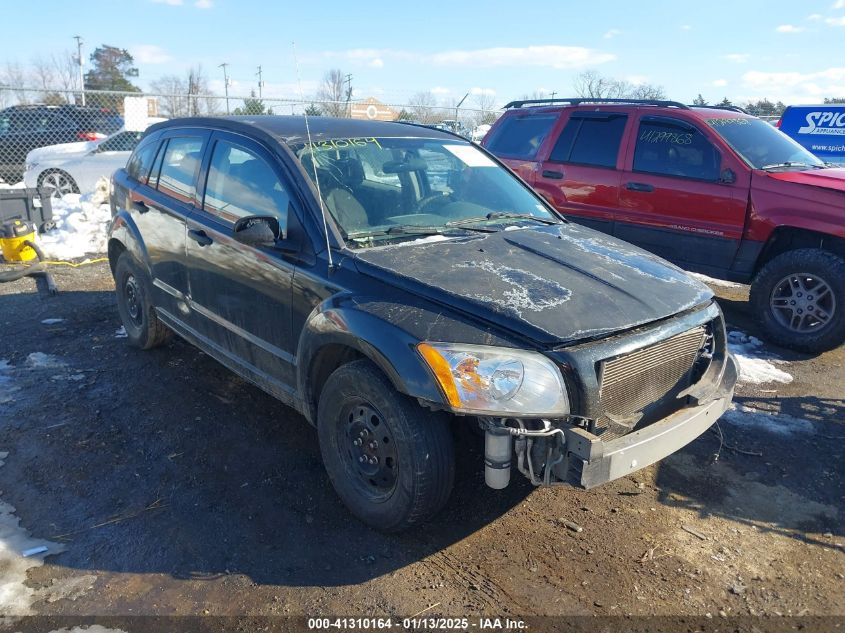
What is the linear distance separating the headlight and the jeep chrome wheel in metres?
4.13

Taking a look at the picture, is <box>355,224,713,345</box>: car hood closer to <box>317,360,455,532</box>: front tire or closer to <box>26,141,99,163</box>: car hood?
<box>317,360,455,532</box>: front tire

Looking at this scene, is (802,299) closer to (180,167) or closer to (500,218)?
(500,218)

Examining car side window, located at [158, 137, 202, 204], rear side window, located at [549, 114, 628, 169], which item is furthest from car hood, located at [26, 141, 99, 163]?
rear side window, located at [549, 114, 628, 169]

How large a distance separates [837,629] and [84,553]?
3.23 m

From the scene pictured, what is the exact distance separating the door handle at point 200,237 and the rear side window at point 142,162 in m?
1.19

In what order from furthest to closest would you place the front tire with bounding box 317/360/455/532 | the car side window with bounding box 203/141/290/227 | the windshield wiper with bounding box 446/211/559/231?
the windshield wiper with bounding box 446/211/559/231 → the car side window with bounding box 203/141/290/227 → the front tire with bounding box 317/360/455/532

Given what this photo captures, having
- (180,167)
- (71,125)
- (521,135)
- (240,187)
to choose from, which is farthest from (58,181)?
(240,187)

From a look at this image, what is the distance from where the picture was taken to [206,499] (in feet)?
11.1

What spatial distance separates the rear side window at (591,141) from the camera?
682cm

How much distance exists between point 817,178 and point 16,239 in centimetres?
895

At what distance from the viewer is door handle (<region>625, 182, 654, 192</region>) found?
6.48 metres

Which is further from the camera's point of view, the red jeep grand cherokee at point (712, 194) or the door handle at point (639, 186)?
the door handle at point (639, 186)

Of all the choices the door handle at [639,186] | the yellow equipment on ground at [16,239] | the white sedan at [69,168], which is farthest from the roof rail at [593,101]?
the white sedan at [69,168]

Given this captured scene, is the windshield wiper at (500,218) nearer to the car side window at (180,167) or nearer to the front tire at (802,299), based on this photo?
the car side window at (180,167)
